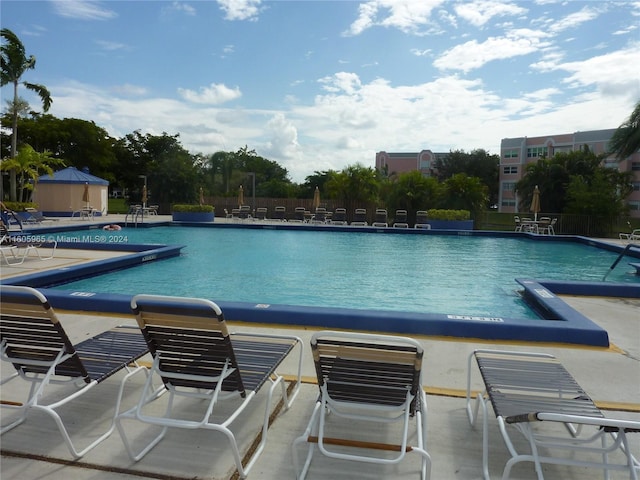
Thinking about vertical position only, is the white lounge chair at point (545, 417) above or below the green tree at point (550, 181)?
below

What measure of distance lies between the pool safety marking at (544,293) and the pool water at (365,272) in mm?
321

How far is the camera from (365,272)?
10.7 meters

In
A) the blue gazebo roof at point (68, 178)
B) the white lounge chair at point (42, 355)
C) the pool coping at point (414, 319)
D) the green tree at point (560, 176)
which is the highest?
the green tree at point (560, 176)

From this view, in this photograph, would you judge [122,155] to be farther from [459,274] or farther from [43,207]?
[459,274]

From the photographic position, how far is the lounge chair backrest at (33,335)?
8.79ft

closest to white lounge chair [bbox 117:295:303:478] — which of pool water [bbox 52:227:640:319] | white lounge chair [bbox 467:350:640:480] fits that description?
white lounge chair [bbox 467:350:640:480]

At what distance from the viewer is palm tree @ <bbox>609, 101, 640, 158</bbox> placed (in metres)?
29.7

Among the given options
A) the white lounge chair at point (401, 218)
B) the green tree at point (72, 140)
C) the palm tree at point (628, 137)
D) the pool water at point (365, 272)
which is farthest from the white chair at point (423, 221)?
the green tree at point (72, 140)

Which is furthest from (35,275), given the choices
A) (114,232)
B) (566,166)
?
(566,166)

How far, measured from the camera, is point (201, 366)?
8.98ft

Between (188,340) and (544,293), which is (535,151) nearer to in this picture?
(544,293)

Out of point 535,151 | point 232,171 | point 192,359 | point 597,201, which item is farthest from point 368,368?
point 535,151

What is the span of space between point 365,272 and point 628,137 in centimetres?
2711

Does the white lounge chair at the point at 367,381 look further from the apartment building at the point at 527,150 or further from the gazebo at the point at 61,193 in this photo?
the apartment building at the point at 527,150
